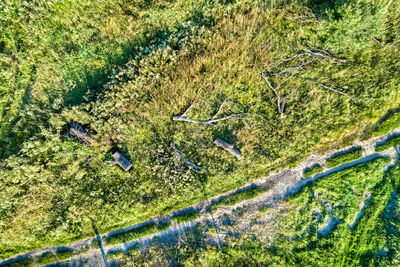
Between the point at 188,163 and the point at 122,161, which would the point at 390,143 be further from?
the point at 122,161

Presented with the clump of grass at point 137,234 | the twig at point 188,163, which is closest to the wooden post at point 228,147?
the twig at point 188,163

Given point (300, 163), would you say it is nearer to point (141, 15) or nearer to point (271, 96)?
point (271, 96)

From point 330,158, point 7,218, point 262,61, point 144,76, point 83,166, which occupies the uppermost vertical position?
point 144,76

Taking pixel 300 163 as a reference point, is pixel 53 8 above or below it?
above

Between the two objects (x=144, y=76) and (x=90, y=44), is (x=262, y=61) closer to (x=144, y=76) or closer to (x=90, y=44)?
(x=144, y=76)

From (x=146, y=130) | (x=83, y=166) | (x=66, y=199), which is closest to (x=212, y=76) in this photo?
(x=146, y=130)
